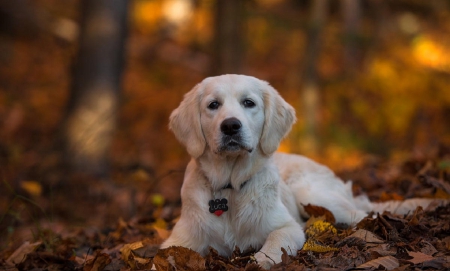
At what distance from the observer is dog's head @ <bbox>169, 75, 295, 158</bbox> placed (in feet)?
12.8

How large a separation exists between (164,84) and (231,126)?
13.1 meters

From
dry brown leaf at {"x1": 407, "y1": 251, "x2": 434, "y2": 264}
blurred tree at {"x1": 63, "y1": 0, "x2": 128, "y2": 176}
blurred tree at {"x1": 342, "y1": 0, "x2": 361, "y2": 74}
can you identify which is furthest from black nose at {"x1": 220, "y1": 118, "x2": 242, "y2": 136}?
blurred tree at {"x1": 342, "y1": 0, "x2": 361, "y2": 74}

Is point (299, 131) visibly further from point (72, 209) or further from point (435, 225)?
point (435, 225)

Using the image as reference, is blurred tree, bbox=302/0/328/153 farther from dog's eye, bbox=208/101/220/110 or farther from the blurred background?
dog's eye, bbox=208/101/220/110

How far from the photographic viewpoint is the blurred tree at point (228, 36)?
Result: 10484 mm

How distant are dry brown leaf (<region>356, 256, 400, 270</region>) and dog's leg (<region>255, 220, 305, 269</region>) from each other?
0.57m

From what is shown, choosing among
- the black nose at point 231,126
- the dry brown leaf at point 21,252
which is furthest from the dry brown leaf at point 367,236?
the dry brown leaf at point 21,252

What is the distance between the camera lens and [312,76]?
41.7 feet

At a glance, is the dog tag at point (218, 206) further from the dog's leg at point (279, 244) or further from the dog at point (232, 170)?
the dog's leg at point (279, 244)

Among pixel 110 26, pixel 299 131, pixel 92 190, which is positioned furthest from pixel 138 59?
pixel 92 190

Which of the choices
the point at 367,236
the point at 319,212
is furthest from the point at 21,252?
the point at 367,236

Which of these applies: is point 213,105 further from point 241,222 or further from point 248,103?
point 241,222

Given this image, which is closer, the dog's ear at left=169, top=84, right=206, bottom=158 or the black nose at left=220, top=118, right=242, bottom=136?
the black nose at left=220, top=118, right=242, bottom=136

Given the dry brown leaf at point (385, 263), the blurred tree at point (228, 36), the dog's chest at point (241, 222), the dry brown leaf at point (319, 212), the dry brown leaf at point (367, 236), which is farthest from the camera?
the blurred tree at point (228, 36)
